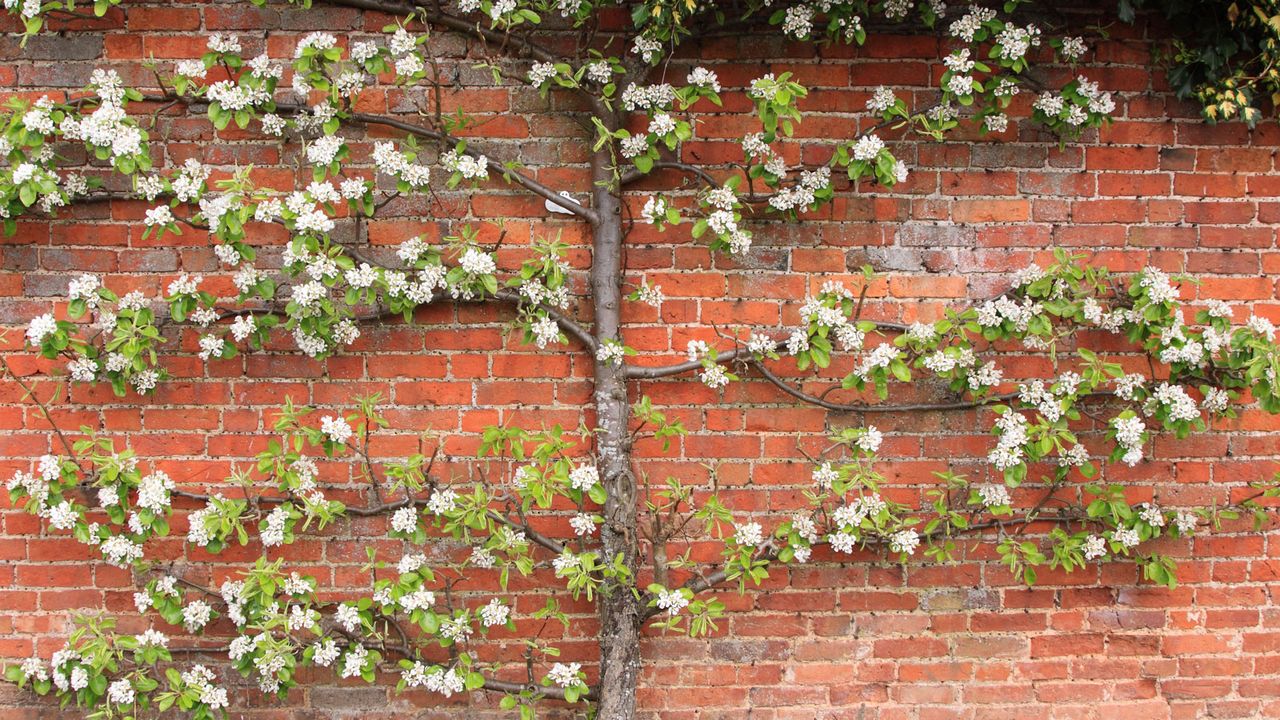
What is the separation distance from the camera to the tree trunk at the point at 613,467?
2359 mm

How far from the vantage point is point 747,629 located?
8.21ft

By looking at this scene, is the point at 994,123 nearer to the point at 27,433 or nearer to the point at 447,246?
the point at 447,246

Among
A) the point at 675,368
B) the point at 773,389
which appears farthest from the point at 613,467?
the point at 773,389

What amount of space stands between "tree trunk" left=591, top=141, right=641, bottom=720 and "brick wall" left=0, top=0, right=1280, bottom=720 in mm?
81

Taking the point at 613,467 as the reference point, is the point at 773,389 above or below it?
above

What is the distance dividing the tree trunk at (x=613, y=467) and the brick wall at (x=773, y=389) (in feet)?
0.27

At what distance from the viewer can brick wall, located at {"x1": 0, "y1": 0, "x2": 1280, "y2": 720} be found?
240cm

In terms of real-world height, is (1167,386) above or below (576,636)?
above

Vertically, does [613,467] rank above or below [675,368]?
below

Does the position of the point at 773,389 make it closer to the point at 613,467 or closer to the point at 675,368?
the point at 675,368

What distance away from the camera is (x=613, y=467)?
7.82 ft

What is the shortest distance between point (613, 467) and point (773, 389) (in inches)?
20.5

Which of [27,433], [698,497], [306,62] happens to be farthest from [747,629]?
[27,433]

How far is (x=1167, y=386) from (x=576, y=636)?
72.1 inches
